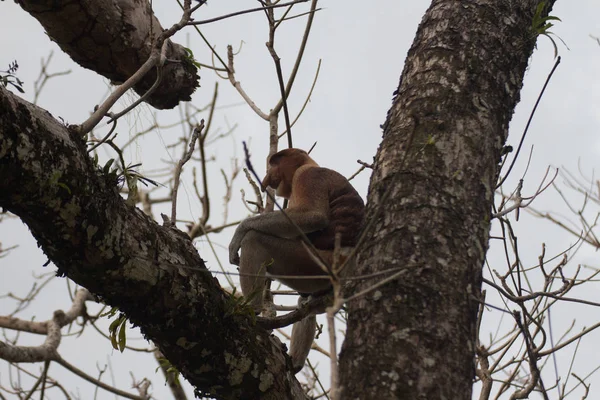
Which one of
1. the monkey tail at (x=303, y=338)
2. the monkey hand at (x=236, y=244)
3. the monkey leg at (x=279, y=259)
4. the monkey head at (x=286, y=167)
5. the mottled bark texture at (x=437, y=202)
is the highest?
the monkey head at (x=286, y=167)

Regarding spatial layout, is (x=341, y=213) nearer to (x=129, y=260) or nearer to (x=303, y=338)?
(x=303, y=338)

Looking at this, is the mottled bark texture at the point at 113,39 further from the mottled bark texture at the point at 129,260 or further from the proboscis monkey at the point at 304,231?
the mottled bark texture at the point at 129,260

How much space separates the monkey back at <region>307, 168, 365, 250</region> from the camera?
456 cm

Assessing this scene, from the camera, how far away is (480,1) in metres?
2.95

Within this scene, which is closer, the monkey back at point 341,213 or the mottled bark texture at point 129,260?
the mottled bark texture at point 129,260

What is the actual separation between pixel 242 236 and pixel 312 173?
2.47ft

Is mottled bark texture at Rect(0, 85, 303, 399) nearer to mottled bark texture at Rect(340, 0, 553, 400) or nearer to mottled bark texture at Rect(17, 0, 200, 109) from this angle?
mottled bark texture at Rect(340, 0, 553, 400)

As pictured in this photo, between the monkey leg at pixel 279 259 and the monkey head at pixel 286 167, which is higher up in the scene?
the monkey head at pixel 286 167

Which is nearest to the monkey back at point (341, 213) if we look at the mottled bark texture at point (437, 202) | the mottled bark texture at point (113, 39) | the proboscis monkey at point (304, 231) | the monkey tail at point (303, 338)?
the proboscis monkey at point (304, 231)

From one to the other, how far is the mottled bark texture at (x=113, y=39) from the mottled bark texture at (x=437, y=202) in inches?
67.8

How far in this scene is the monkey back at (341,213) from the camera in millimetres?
4559

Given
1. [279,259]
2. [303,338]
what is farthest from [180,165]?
[303,338]

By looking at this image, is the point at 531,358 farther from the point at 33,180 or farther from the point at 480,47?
the point at 33,180

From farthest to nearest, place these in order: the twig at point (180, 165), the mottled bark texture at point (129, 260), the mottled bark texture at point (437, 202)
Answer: the twig at point (180, 165) < the mottled bark texture at point (129, 260) < the mottled bark texture at point (437, 202)
